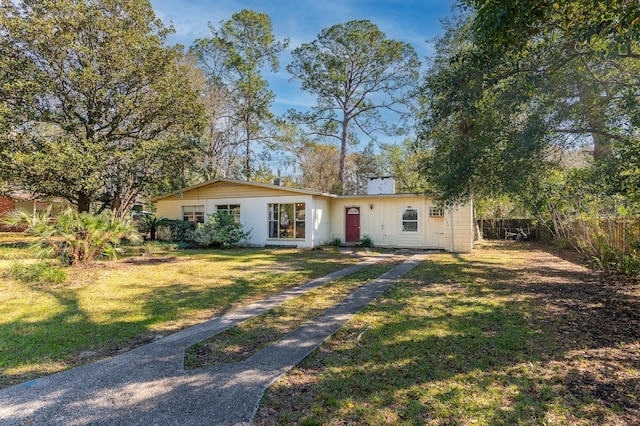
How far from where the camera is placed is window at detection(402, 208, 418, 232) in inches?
613

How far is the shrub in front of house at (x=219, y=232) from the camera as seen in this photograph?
14938mm

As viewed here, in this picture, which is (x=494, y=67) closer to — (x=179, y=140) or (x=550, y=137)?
(x=550, y=137)

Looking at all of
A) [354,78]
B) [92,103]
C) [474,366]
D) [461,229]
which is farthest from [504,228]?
[92,103]

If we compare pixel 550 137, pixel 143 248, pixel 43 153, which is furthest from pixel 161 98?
pixel 550 137

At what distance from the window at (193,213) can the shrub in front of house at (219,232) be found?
221 centimetres

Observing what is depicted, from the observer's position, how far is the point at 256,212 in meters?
16.3

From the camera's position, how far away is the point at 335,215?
56.2ft

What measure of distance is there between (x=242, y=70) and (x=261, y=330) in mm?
24489

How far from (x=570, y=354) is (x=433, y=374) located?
1.67 meters

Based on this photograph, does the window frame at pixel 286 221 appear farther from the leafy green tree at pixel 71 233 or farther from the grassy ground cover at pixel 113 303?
the leafy green tree at pixel 71 233

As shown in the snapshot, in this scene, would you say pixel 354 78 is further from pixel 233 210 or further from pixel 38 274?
pixel 38 274

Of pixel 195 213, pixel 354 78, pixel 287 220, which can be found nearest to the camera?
pixel 287 220

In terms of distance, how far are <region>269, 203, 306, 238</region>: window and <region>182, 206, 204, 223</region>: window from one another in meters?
4.25

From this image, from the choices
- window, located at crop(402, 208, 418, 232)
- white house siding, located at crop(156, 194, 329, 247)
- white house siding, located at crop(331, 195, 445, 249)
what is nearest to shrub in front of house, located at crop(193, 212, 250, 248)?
white house siding, located at crop(156, 194, 329, 247)
